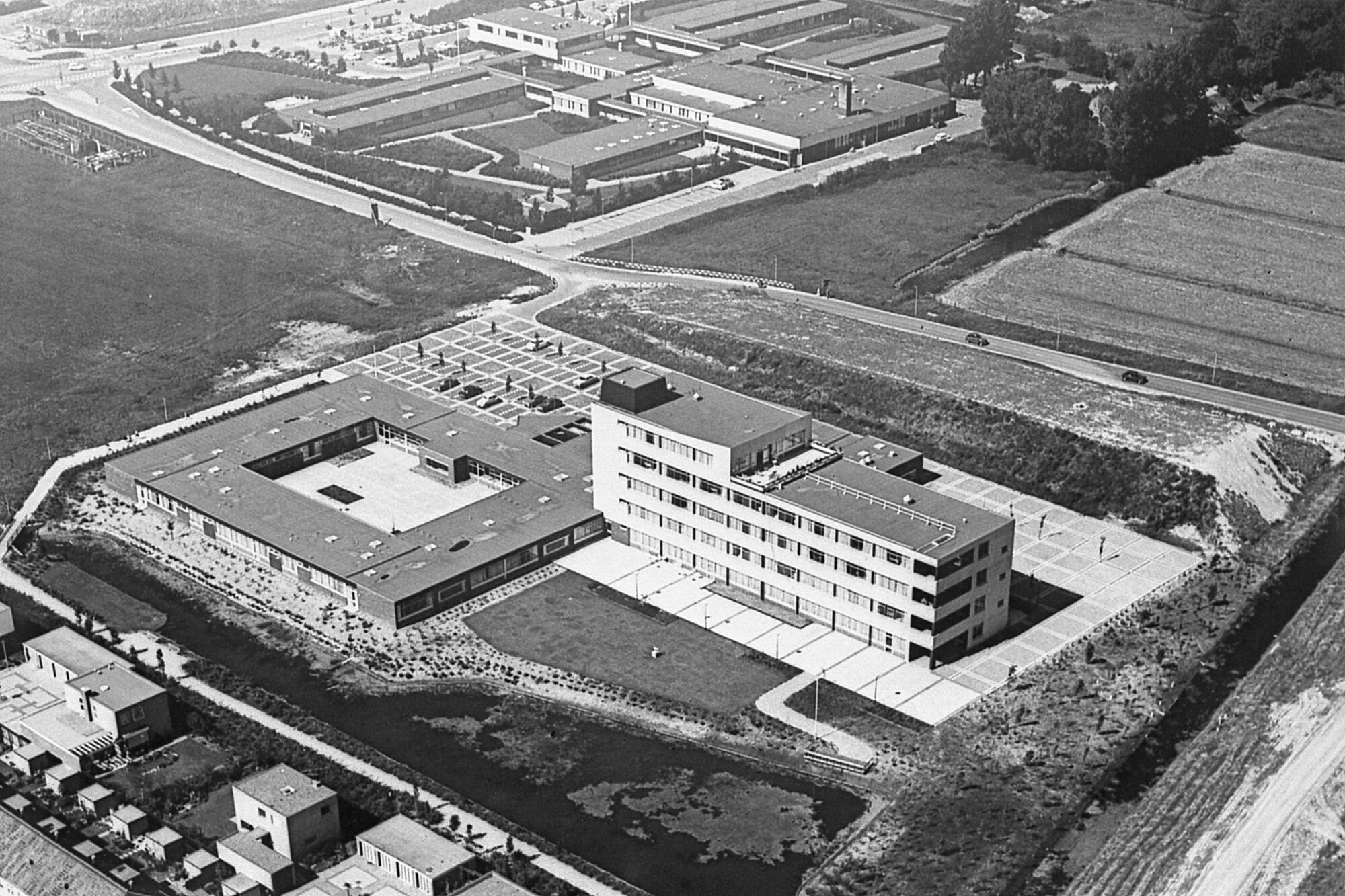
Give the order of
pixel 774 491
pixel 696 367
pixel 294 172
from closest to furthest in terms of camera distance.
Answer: pixel 774 491
pixel 696 367
pixel 294 172

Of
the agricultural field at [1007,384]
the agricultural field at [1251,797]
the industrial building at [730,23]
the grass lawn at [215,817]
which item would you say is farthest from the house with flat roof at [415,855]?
the industrial building at [730,23]

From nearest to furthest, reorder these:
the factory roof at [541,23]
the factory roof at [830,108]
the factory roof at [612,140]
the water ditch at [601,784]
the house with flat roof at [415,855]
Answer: the house with flat roof at [415,855] < the water ditch at [601,784] < the factory roof at [612,140] < the factory roof at [830,108] < the factory roof at [541,23]

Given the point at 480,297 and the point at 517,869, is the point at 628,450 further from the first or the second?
the point at 480,297

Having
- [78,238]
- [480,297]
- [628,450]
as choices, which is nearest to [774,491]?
[628,450]

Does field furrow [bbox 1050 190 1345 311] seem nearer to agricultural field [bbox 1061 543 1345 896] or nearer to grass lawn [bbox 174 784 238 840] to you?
agricultural field [bbox 1061 543 1345 896]

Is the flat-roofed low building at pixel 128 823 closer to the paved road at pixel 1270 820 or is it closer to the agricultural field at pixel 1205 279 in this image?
the paved road at pixel 1270 820

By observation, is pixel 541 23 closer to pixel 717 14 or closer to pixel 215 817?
pixel 717 14

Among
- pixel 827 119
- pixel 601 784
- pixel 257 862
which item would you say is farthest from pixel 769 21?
pixel 257 862
